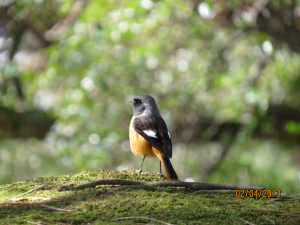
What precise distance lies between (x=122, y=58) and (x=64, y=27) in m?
2.34

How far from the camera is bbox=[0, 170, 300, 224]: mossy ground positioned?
2152mm

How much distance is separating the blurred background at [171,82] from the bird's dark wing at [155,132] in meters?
2.61

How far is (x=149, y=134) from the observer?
14.8 ft

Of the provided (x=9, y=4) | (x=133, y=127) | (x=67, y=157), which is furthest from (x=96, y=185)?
(x=9, y=4)

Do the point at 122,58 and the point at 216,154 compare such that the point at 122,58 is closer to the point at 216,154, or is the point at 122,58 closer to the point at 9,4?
the point at 9,4

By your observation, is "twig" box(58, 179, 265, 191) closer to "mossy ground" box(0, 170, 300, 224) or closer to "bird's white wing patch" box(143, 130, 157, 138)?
"mossy ground" box(0, 170, 300, 224)

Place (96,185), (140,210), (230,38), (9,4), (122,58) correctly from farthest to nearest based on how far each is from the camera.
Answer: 1. (230,38)
2. (122,58)
3. (9,4)
4. (96,185)
5. (140,210)

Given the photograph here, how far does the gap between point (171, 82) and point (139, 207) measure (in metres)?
6.45

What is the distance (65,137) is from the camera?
7.59 m

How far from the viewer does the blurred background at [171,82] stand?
23.9ft
